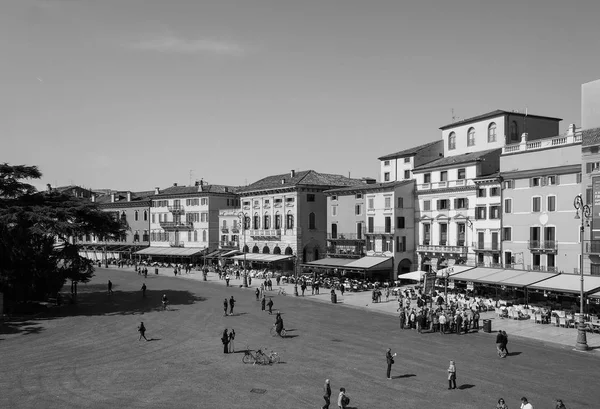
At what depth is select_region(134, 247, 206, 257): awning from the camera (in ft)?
304

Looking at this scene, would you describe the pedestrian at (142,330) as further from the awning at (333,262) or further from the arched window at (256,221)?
the arched window at (256,221)

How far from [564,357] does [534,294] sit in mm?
19224

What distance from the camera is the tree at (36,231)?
43.9 meters

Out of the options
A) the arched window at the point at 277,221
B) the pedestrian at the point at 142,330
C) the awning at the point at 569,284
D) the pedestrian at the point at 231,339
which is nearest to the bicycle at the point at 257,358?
the pedestrian at the point at 231,339

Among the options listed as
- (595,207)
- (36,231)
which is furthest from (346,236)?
(36,231)

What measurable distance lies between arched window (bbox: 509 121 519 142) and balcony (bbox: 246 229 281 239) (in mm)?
34882

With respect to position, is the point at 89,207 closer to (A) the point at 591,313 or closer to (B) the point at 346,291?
(B) the point at 346,291

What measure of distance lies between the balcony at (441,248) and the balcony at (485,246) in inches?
54.4

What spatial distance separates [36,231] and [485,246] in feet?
134

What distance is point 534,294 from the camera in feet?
151

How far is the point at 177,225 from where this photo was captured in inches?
3863

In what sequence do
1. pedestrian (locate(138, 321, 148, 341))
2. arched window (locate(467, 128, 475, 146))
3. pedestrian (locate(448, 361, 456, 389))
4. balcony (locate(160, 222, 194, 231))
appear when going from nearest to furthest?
pedestrian (locate(448, 361, 456, 389)) → pedestrian (locate(138, 321, 148, 341)) → arched window (locate(467, 128, 475, 146)) → balcony (locate(160, 222, 194, 231))

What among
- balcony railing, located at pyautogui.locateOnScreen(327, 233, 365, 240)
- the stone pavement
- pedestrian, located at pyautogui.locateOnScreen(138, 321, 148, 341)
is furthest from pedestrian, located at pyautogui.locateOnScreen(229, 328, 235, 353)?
balcony railing, located at pyautogui.locateOnScreen(327, 233, 365, 240)

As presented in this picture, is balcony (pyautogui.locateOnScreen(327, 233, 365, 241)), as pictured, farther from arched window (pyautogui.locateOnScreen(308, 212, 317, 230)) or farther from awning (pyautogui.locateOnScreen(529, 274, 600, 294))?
awning (pyautogui.locateOnScreen(529, 274, 600, 294))
